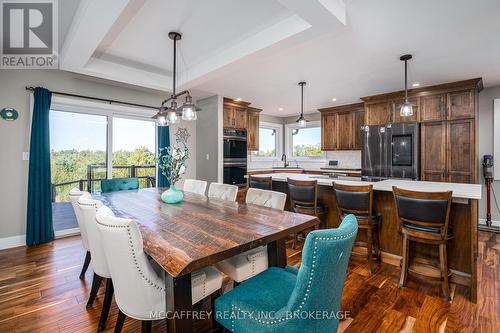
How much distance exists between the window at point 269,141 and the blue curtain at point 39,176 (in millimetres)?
4398

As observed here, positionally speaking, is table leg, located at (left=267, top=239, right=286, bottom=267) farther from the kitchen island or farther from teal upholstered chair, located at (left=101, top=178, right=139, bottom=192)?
teal upholstered chair, located at (left=101, top=178, right=139, bottom=192)

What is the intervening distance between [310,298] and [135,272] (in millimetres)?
854

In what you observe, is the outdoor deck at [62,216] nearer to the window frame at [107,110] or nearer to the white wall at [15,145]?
the white wall at [15,145]

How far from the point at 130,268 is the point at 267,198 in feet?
4.34

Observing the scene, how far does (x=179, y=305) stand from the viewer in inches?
44.8

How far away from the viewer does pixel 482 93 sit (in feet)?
14.2

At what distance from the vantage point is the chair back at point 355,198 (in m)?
2.48

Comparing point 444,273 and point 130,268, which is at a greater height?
point 130,268

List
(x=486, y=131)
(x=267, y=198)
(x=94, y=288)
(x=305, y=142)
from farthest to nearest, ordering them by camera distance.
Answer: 1. (x=305, y=142)
2. (x=486, y=131)
3. (x=267, y=198)
4. (x=94, y=288)

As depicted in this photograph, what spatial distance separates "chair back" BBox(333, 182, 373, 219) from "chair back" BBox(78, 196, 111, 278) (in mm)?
2267

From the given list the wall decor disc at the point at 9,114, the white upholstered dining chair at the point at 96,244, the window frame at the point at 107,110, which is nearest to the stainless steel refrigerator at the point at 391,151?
the white upholstered dining chair at the point at 96,244

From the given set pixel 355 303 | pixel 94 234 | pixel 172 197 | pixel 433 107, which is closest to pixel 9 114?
pixel 172 197

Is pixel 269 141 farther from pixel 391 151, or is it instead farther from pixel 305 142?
pixel 391 151

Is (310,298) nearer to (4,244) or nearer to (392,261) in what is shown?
(392,261)
